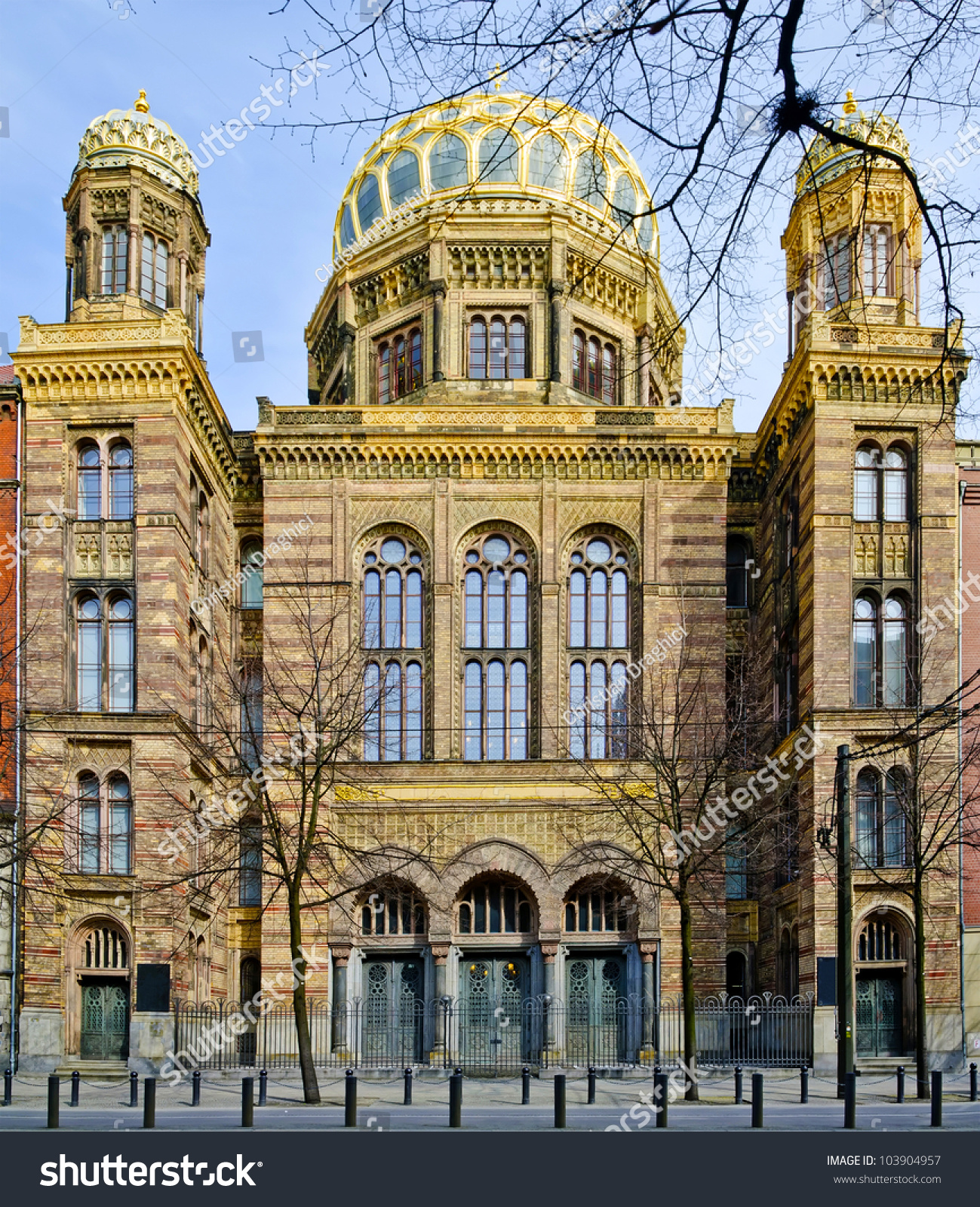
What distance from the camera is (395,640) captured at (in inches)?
1598

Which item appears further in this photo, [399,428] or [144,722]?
[399,428]

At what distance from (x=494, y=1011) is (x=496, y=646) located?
29.4 ft

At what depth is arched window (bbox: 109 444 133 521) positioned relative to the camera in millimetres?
37312

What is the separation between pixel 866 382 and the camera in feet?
123

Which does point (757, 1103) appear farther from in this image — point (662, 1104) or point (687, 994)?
point (687, 994)

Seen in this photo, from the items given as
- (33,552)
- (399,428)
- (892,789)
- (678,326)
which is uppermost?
(399,428)

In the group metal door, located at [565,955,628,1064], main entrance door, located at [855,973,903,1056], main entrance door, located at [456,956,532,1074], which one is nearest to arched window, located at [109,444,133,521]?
main entrance door, located at [456,956,532,1074]

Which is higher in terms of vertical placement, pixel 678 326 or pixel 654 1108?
pixel 678 326

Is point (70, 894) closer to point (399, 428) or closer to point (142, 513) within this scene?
point (142, 513)

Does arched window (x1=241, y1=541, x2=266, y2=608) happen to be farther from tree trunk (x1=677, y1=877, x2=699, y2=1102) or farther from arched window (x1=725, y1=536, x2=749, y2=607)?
tree trunk (x1=677, y1=877, x2=699, y2=1102)

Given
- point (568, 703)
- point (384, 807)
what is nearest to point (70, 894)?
point (384, 807)

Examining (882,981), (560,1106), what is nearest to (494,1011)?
(882,981)

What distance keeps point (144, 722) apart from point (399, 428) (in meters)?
10.3
